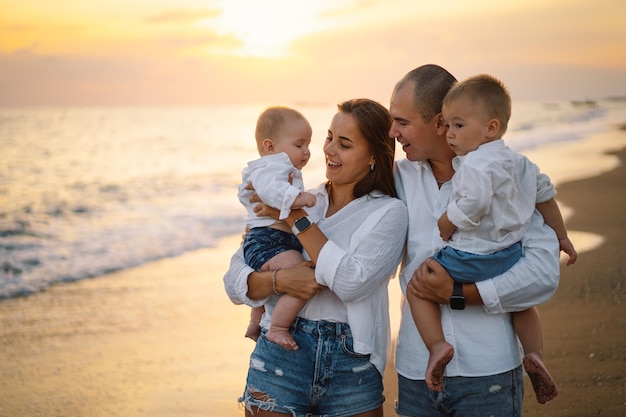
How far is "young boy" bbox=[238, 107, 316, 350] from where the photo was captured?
117 inches

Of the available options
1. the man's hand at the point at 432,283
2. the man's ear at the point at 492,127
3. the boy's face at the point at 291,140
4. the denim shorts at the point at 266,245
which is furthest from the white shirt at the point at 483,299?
the boy's face at the point at 291,140

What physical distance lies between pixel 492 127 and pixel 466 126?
100mm

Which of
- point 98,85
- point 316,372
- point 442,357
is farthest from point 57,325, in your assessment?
point 98,85

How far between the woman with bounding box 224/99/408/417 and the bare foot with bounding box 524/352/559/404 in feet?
1.90

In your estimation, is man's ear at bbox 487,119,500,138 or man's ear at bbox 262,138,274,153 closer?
man's ear at bbox 487,119,500,138

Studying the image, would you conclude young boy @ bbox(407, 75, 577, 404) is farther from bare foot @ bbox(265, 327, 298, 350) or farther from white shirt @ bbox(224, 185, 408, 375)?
bare foot @ bbox(265, 327, 298, 350)

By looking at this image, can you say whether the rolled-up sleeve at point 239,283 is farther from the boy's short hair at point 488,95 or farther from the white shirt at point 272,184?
the boy's short hair at point 488,95

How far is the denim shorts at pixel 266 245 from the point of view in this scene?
319 centimetres

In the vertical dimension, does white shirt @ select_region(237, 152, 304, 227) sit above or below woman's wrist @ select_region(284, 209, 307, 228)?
above

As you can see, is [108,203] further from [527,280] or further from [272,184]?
[527,280]

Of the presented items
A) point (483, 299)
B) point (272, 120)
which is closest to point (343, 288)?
point (483, 299)

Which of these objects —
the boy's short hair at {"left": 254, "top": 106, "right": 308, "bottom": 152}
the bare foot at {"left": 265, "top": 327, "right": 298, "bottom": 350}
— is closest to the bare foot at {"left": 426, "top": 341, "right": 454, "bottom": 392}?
the bare foot at {"left": 265, "top": 327, "right": 298, "bottom": 350}

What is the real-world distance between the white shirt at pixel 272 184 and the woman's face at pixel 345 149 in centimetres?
20

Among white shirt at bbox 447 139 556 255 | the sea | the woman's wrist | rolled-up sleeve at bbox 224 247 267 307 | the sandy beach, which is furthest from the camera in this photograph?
the sea
